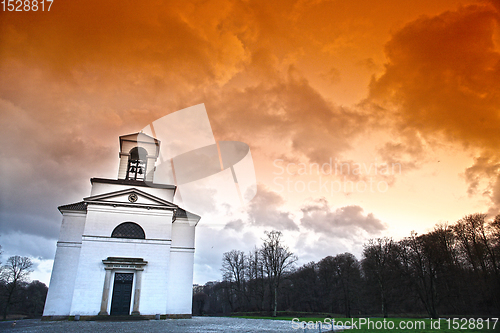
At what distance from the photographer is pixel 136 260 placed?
20.9m

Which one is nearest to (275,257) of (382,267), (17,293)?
(382,267)

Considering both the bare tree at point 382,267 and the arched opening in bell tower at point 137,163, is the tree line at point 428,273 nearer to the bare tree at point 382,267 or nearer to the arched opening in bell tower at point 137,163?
the bare tree at point 382,267

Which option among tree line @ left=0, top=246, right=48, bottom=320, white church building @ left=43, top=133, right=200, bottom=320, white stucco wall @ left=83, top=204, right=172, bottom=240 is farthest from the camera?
tree line @ left=0, top=246, right=48, bottom=320

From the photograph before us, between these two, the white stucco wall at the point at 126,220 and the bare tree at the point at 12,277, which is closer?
the white stucco wall at the point at 126,220

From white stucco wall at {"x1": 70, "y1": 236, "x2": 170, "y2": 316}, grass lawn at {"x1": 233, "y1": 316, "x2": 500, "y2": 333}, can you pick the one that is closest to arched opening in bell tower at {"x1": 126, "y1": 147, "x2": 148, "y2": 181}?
white stucco wall at {"x1": 70, "y1": 236, "x2": 170, "y2": 316}

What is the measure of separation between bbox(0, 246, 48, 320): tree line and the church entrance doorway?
29.9m

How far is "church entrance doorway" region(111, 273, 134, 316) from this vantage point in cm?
1997

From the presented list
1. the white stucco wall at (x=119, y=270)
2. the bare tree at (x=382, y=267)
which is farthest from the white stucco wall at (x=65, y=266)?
the bare tree at (x=382, y=267)

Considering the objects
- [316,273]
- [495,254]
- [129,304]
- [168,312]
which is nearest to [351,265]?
[316,273]

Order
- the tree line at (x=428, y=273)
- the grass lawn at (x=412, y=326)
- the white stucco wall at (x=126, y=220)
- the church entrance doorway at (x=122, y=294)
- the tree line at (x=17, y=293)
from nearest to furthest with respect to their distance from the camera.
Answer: the grass lawn at (x=412, y=326) < the church entrance doorway at (x=122, y=294) < the white stucco wall at (x=126, y=220) < the tree line at (x=428, y=273) < the tree line at (x=17, y=293)

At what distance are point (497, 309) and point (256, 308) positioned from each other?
35249 millimetres

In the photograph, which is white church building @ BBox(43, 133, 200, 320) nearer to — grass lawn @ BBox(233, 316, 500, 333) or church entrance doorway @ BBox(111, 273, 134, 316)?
church entrance doorway @ BBox(111, 273, 134, 316)

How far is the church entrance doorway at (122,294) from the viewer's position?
20.0 m

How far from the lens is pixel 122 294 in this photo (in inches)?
800
